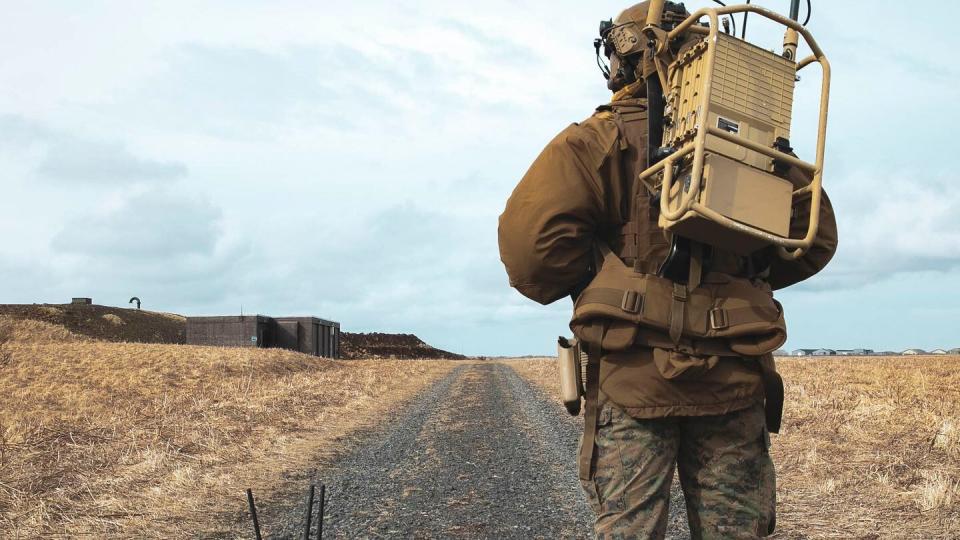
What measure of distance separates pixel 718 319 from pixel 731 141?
2.01ft

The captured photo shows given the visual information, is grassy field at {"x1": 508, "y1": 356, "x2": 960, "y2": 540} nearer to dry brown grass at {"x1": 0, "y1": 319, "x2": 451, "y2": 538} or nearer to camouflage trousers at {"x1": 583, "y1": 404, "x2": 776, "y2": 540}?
camouflage trousers at {"x1": 583, "y1": 404, "x2": 776, "y2": 540}

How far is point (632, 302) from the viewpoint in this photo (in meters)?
2.68

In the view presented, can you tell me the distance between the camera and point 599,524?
271cm

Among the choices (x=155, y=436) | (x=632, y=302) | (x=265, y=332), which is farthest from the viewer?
(x=265, y=332)

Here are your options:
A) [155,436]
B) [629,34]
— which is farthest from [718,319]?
[155,436]

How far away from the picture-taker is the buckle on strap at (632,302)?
267 centimetres

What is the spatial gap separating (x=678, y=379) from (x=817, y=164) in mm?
894

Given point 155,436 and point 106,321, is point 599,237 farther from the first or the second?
point 106,321

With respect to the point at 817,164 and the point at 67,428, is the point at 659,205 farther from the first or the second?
the point at 67,428

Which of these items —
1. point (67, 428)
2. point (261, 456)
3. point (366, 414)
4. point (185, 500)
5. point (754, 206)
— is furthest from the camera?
point (366, 414)

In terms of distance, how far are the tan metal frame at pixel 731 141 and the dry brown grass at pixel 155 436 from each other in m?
4.96

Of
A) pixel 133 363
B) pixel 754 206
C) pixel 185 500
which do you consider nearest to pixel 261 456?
pixel 185 500

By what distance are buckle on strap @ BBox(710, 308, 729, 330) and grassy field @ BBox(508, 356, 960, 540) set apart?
3640mm

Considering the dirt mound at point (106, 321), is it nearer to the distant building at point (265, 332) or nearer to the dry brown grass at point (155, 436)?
the distant building at point (265, 332)
